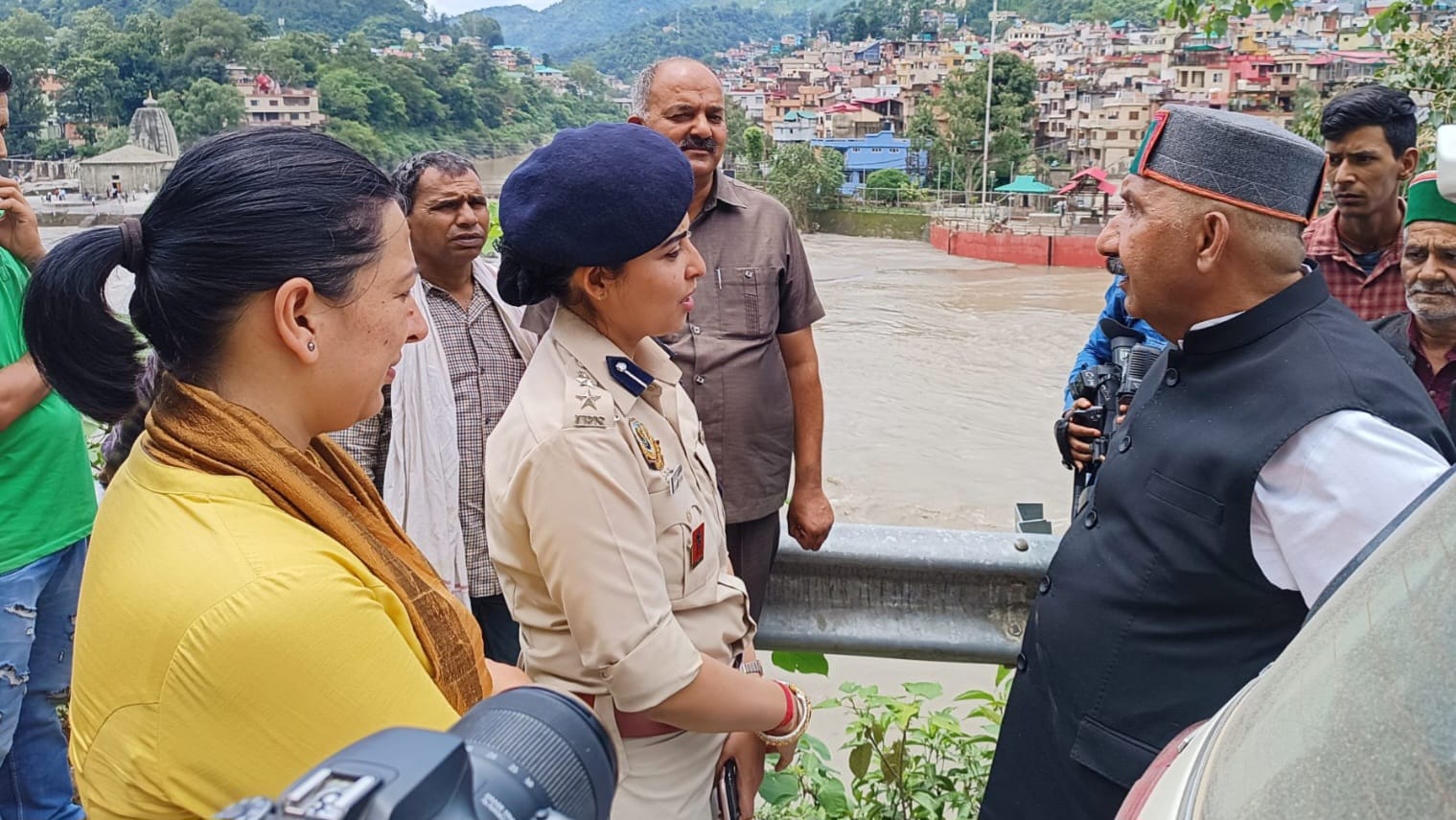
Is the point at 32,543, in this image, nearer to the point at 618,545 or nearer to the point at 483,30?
the point at 618,545

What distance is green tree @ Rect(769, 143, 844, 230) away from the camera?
46.7 meters

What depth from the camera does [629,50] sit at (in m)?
157

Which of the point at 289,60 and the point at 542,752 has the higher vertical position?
the point at 542,752

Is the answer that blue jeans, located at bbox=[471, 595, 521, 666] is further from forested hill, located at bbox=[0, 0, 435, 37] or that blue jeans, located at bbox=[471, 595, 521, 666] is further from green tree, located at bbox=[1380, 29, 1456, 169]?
forested hill, located at bbox=[0, 0, 435, 37]

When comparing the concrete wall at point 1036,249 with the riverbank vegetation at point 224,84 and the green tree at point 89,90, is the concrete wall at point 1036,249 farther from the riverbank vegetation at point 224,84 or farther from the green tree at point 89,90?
the green tree at point 89,90

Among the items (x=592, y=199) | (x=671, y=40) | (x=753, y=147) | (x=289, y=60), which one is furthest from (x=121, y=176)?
(x=671, y=40)

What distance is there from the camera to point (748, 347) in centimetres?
276

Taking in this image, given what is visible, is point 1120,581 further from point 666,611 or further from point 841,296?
point 841,296

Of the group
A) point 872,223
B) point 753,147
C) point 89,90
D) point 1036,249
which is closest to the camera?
point 1036,249

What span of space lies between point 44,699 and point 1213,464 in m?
2.60

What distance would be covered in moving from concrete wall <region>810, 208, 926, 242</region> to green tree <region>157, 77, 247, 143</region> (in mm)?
23994

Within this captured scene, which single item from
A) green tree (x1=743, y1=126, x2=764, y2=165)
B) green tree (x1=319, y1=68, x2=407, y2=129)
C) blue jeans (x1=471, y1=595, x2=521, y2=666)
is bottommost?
green tree (x1=743, y1=126, x2=764, y2=165)

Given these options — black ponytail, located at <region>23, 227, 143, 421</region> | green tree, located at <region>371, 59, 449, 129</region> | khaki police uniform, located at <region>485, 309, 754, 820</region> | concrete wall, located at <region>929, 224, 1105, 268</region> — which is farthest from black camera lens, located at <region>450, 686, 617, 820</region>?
green tree, located at <region>371, 59, 449, 129</region>

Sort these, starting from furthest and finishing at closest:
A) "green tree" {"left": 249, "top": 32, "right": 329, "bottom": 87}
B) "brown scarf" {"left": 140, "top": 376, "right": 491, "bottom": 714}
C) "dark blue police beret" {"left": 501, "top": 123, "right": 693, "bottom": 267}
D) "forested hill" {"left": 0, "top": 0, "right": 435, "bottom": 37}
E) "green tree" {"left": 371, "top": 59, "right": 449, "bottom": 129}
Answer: "forested hill" {"left": 0, "top": 0, "right": 435, "bottom": 37} → "green tree" {"left": 249, "top": 32, "right": 329, "bottom": 87} → "green tree" {"left": 371, "top": 59, "right": 449, "bottom": 129} → "dark blue police beret" {"left": 501, "top": 123, "right": 693, "bottom": 267} → "brown scarf" {"left": 140, "top": 376, "right": 491, "bottom": 714}
